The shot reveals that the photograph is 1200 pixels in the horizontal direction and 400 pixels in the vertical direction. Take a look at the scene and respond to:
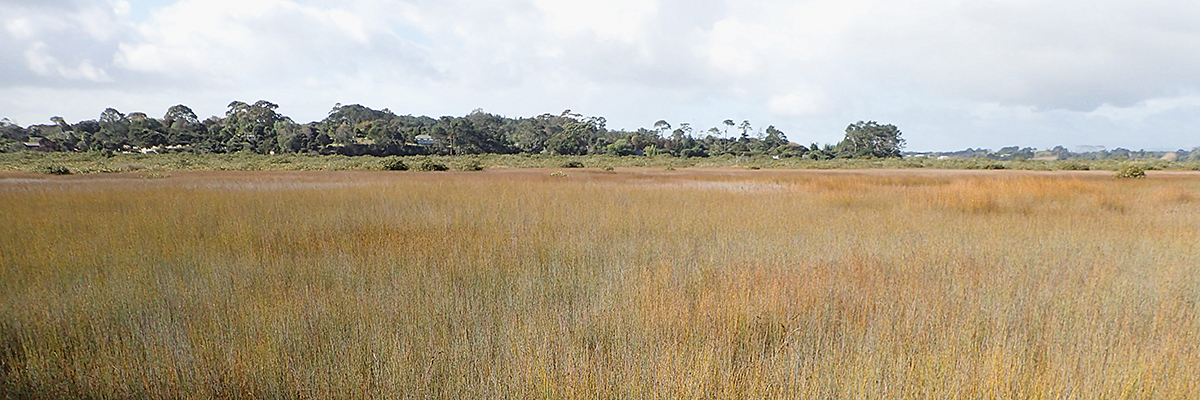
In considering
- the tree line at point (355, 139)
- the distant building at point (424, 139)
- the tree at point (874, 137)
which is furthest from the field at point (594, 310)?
the tree at point (874, 137)

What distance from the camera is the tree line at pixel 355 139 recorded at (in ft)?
193

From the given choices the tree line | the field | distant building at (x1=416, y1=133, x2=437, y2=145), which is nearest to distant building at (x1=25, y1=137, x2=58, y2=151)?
the tree line

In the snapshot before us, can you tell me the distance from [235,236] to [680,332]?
643cm

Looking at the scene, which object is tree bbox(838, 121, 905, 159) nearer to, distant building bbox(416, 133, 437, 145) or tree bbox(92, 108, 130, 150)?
distant building bbox(416, 133, 437, 145)

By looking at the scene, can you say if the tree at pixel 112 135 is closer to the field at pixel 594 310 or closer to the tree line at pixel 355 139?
the tree line at pixel 355 139

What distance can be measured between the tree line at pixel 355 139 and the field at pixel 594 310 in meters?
61.7

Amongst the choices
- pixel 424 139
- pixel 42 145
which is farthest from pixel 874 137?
pixel 42 145

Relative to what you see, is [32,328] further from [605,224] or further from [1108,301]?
[1108,301]

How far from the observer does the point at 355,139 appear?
228 ft

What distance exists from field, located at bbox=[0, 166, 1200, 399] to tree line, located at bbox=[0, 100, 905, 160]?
61.7 metres

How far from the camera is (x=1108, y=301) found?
4.09 metres

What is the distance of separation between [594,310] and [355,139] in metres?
75.1

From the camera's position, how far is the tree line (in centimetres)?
5875

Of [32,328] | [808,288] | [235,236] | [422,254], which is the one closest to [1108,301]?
[808,288]
